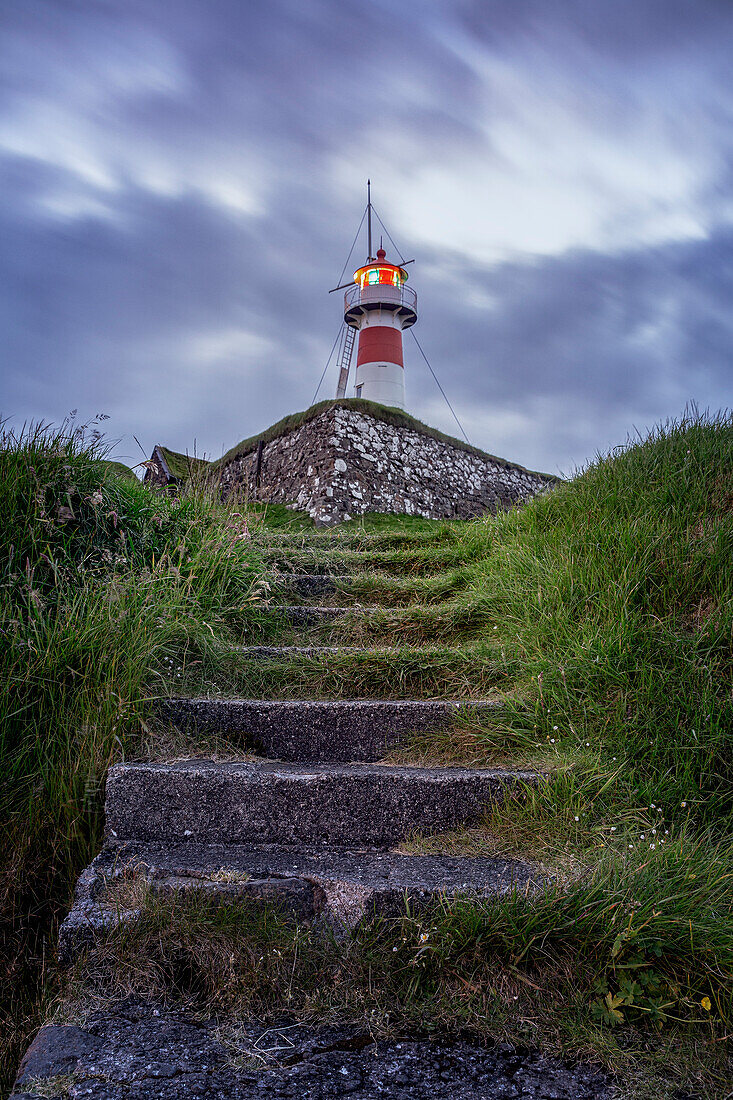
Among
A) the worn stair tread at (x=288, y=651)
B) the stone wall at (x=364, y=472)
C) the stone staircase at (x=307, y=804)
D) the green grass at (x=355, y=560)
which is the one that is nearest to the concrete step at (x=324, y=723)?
the stone staircase at (x=307, y=804)

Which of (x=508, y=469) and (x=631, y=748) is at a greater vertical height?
(x=508, y=469)

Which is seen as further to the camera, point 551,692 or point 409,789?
point 551,692

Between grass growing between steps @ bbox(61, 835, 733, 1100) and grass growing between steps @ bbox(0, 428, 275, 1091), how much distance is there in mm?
518

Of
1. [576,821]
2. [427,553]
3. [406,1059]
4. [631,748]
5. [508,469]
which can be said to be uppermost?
[508,469]

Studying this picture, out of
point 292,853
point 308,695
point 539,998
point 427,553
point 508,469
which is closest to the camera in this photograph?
point 539,998

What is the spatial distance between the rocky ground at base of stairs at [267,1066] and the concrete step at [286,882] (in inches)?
10.1

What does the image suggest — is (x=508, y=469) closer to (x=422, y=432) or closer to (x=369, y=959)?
(x=422, y=432)

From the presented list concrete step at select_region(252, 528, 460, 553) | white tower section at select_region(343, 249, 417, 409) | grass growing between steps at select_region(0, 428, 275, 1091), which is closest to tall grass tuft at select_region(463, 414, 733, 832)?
grass growing between steps at select_region(0, 428, 275, 1091)

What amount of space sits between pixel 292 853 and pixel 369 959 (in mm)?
480

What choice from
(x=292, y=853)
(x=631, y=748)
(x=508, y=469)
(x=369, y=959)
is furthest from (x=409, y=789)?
(x=508, y=469)

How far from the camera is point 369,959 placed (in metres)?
1.63

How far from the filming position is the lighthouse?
1783 centimetres

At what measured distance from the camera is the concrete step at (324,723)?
8.42 ft

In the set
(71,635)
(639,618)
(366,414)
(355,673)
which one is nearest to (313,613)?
(355,673)
